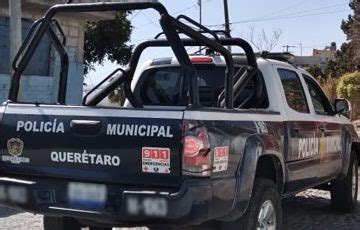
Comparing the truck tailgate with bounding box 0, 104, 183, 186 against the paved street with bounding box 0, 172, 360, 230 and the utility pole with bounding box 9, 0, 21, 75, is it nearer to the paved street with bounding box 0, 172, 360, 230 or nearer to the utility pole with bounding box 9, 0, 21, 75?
the paved street with bounding box 0, 172, 360, 230

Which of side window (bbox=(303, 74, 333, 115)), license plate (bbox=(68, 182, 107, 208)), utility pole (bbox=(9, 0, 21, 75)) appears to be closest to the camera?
license plate (bbox=(68, 182, 107, 208))

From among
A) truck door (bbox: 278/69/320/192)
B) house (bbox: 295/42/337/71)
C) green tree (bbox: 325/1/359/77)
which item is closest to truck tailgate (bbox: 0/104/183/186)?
truck door (bbox: 278/69/320/192)

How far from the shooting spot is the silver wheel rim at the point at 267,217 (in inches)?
206

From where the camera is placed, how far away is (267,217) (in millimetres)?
5371

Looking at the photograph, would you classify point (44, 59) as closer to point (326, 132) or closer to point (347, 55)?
point (326, 132)

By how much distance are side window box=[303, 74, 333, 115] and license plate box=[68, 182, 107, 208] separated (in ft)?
11.1

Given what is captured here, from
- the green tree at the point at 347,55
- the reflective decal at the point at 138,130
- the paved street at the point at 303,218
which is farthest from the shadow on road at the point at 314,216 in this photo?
the green tree at the point at 347,55

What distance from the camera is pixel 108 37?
88.9 ft

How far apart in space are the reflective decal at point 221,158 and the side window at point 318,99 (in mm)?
2814

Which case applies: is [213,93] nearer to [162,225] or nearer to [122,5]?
[122,5]

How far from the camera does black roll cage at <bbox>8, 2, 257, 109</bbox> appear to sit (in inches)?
179

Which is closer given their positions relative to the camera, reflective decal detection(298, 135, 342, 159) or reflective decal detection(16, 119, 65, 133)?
reflective decal detection(16, 119, 65, 133)

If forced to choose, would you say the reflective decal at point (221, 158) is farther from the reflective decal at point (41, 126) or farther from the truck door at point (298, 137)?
the truck door at point (298, 137)

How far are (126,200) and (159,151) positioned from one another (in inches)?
16.8
